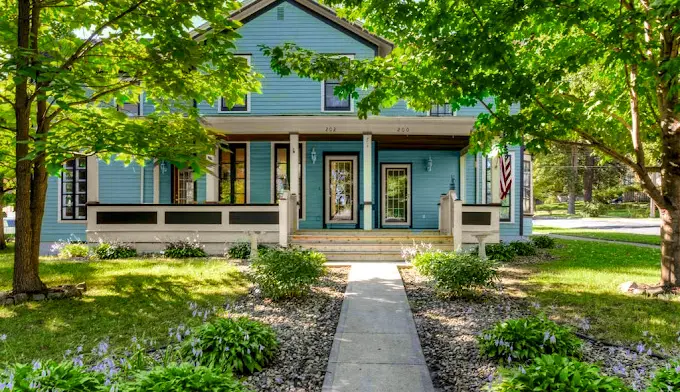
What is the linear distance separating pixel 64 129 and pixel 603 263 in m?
12.5

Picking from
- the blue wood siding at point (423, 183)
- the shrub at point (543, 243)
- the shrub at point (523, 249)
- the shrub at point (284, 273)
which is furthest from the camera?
the blue wood siding at point (423, 183)

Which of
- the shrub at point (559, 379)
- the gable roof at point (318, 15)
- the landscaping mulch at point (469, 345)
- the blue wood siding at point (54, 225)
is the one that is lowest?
the landscaping mulch at point (469, 345)

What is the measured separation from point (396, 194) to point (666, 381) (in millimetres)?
12163

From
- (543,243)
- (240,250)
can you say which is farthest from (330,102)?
(543,243)

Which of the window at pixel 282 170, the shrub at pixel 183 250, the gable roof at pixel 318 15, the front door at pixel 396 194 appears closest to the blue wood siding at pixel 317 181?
the window at pixel 282 170

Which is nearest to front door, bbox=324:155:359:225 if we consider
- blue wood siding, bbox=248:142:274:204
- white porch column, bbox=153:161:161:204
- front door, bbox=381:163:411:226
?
front door, bbox=381:163:411:226

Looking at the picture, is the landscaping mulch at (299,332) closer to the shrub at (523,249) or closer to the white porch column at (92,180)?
the shrub at (523,249)

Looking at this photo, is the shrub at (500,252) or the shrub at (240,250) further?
the shrub at (240,250)

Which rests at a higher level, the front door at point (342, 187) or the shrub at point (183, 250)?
the front door at point (342, 187)

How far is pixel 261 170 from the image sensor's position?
14266 millimetres

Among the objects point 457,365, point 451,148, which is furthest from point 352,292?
point 451,148

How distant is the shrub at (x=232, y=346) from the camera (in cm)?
375

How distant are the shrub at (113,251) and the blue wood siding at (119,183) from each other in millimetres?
3090

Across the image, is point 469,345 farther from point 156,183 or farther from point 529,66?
point 156,183
